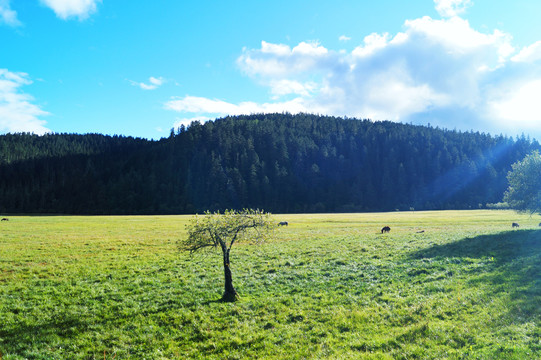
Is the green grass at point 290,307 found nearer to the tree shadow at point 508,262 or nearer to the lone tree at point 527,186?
the tree shadow at point 508,262

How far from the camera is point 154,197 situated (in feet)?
636

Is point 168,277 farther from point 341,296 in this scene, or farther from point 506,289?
point 506,289

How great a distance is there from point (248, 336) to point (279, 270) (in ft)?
41.6

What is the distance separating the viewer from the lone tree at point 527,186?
4078cm

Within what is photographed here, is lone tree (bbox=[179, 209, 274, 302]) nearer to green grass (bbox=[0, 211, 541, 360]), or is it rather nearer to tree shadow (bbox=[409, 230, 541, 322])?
green grass (bbox=[0, 211, 541, 360])

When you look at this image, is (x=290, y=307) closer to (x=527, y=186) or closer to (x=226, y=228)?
(x=226, y=228)

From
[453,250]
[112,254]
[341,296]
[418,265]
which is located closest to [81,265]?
[112,254]

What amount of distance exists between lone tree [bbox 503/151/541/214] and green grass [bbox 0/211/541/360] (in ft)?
40.2

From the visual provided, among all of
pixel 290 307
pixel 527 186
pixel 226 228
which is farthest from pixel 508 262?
pixel 527 186

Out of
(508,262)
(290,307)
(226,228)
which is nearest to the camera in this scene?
(290,307)

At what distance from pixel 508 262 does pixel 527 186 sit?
971 inches

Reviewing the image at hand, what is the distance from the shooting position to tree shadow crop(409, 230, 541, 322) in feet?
52.5

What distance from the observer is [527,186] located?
41.3 meters

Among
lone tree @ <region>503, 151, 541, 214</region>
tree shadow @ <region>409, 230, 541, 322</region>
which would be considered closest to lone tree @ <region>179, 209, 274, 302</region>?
tree shadow @ <region>409, 230, 541, 322</region>
